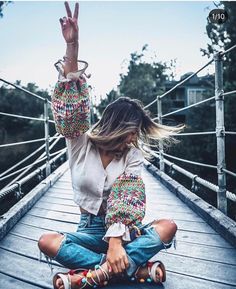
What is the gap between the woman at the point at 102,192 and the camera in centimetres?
103

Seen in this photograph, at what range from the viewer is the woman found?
40.7 inches

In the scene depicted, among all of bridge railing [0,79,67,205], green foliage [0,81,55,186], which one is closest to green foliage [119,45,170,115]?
green foliage [0,81,55,186]

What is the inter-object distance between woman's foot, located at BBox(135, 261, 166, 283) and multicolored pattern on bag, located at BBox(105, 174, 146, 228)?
0.17 meters

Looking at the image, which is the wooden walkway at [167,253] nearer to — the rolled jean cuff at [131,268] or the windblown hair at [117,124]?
the rolled jean cuff at [131,268]

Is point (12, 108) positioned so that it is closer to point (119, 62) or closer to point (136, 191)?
point (119, 62)

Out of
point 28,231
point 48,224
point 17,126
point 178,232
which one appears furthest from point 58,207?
point 17,126

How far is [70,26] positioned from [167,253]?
3.40 ft

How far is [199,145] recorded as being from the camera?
1213 centimetres

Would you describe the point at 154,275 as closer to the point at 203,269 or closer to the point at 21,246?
the point at 203,269

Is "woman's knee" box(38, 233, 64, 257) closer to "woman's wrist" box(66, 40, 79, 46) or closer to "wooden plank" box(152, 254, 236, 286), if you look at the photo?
"wooden plank" box(152, 254, 236, 286)

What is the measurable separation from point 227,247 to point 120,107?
2.69 feet

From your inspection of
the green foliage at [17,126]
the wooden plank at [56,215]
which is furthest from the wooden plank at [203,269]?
the green foliage at [17,126]

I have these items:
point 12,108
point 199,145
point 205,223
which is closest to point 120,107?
point 205,223

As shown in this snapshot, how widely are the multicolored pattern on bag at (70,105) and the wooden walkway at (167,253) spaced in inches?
23.0
